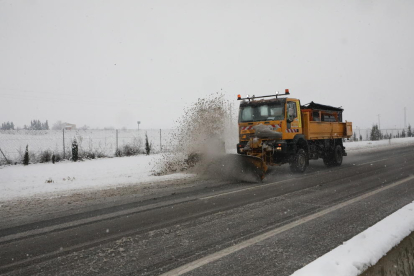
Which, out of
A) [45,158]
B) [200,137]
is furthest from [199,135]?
[45,158]

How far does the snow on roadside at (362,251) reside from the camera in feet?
9.87

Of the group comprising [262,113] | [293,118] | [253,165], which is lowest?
[253,165]

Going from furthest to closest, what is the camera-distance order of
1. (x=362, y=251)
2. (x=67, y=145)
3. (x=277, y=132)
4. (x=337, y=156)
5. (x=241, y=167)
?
1. (x=67, y=145)
2. (x=337, y=156)
3. (x=277, y=132)
4. (x=241, y=167)
5. (x=362, y=251)

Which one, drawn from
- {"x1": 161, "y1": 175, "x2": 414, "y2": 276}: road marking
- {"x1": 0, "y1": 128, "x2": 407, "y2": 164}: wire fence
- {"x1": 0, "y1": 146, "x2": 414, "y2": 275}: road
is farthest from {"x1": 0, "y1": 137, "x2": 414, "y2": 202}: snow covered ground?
{"x1": 161, "y1": 175, "x2": 414, "y2": 276}: road marking

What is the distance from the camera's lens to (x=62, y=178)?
40.0 ft

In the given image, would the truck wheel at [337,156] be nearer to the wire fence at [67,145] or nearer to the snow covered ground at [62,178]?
the wire fence at [67,145]

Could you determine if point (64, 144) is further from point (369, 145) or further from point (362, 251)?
point (369, 145)

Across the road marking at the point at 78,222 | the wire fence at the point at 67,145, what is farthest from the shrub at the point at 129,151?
the road marking at the point at 78,222

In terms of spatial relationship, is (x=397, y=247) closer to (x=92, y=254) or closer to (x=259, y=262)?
(x=259, y=262)

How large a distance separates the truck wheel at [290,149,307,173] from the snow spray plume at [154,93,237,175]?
11.1 ft

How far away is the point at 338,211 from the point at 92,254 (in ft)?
14.9

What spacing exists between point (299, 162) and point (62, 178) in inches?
379

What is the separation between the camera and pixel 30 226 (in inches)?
218

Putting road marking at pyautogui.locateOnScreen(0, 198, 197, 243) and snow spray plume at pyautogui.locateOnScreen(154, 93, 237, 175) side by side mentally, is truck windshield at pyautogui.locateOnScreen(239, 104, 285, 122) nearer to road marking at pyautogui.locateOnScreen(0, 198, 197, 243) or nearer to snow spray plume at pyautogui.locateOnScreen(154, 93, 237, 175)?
snow spray plume at pyautogui.locateOnScreen(154, 93, 237, 175)
